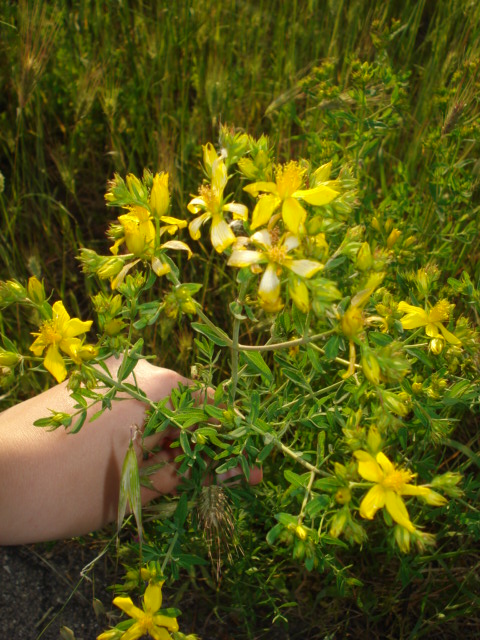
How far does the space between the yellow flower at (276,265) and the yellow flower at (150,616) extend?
0.74 meters

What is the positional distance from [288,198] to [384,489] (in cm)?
56

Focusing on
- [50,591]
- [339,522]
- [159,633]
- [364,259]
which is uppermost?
[364,259]

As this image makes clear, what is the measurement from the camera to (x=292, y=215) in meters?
1.06

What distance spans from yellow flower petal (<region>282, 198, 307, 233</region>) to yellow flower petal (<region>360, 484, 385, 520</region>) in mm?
501

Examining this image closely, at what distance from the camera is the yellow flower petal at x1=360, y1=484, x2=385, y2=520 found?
1.11 meters

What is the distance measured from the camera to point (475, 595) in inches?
72.1

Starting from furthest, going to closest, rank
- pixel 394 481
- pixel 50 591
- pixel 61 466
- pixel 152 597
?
pixel 50 591, pixel 61 466, pixel 152 597, pixel 394 481

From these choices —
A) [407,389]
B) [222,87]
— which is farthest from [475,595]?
[222,87]

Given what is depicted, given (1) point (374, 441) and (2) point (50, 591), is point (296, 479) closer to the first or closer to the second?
(1) point (374, 441)

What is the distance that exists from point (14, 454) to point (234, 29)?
228 cm

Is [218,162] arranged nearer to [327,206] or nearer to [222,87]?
[327,206]

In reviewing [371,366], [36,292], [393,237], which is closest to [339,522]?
[371,366]

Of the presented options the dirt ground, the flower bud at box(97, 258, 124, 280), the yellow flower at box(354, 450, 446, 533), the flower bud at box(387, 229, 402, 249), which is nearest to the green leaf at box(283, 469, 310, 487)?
the yellow flower at box(354, 450, 446, 533)

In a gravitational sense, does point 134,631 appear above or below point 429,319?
below
